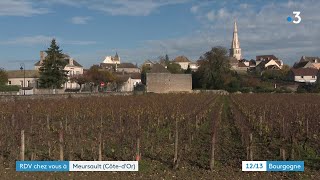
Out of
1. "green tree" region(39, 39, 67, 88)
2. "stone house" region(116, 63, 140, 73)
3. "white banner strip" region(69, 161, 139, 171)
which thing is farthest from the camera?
"stone house" region(116, 63, 140, 73)

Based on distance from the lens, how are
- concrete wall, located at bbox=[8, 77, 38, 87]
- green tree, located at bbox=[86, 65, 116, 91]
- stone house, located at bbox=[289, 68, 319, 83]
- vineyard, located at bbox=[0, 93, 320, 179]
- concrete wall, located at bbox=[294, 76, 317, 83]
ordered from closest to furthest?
vineyard, located at bbox=[0, 93, 320, 179]
green tree, located at bbox=[86, 65, 116, 91]
concrete wall, located at bbox=[8, 77, 38, 87]
concrete wall, located at bbox=[294, 76, 317, 83]
stone house, located at bbox=[289, 68, 319, 83]

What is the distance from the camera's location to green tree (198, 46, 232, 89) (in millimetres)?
97000

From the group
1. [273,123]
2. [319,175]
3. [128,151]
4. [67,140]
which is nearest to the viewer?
[319,175]

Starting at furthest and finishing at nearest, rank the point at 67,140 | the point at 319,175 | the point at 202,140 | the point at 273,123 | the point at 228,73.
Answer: the point at 228,73 → the point at 273,123 → the point at 202,140 → the point at 67,140 → the point at 319,175

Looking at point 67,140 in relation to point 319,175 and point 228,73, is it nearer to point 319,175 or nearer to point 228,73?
point 319,175

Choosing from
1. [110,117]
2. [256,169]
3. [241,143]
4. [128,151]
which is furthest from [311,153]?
[110,117]

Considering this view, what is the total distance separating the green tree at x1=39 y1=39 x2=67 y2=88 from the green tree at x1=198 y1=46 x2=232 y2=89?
123 ft

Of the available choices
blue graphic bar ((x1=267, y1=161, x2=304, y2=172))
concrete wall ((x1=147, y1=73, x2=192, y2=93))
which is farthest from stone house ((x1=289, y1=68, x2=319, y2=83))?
blue graphic bar ((x1=267, y1=161, x2=304, y2=172))

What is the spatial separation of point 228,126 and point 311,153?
26.5ft

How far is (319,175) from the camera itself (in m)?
11.2

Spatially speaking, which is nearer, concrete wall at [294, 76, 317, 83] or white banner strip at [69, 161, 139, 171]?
white banner strip at [69, 161, 139, 171]

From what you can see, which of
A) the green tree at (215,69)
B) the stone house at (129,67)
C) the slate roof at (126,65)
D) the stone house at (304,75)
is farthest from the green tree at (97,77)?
the slate roof at (126,65)

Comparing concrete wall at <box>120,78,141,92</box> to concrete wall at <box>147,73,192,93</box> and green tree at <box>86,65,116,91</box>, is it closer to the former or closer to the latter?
green tree at <box>86,65,116,91</box>

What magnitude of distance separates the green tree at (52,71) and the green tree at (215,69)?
37.5 metres
